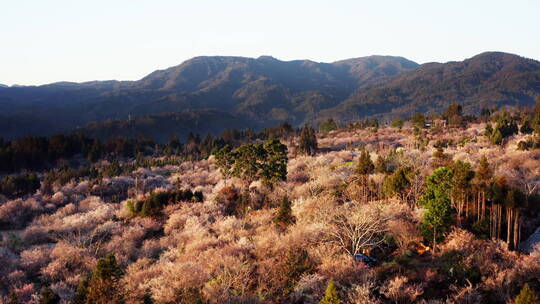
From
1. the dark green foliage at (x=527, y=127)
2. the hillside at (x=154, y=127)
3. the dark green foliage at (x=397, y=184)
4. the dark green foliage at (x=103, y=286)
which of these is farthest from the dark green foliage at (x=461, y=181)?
the hillside at (x=154, y=127)

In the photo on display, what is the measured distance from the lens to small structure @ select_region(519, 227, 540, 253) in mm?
22981

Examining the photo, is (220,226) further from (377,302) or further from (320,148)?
(320,148)

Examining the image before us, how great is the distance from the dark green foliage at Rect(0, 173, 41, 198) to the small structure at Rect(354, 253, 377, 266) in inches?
2021

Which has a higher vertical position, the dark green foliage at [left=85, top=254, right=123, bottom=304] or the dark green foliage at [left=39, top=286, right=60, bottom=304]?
the dark green foliage at [left=85, top=254, right=123, bottom=304]

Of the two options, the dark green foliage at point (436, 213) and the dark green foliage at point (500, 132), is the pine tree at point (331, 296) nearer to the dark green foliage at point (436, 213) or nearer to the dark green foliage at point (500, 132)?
the dark green foliage at point (436, 213)

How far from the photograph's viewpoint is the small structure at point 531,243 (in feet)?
75.4

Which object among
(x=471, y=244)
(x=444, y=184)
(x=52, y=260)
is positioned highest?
(x=444, y=184)

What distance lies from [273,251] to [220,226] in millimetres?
9013

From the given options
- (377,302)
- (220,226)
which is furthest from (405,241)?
(220,226)

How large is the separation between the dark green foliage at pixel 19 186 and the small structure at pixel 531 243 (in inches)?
2365

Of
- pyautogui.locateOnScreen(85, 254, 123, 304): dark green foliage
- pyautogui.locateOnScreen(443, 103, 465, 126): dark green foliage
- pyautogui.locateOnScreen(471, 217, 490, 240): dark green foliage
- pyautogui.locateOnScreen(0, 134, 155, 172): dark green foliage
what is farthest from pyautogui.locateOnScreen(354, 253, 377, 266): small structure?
pyautogui.locateOnScreen(0, 134, 155, 172): dark green foliage

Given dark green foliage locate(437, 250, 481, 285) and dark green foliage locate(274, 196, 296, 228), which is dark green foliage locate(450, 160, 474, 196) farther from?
dark green foliage locate(274, 196, 296, 228)

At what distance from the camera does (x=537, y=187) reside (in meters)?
32.2

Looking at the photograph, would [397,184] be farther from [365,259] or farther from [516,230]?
[365,259]
